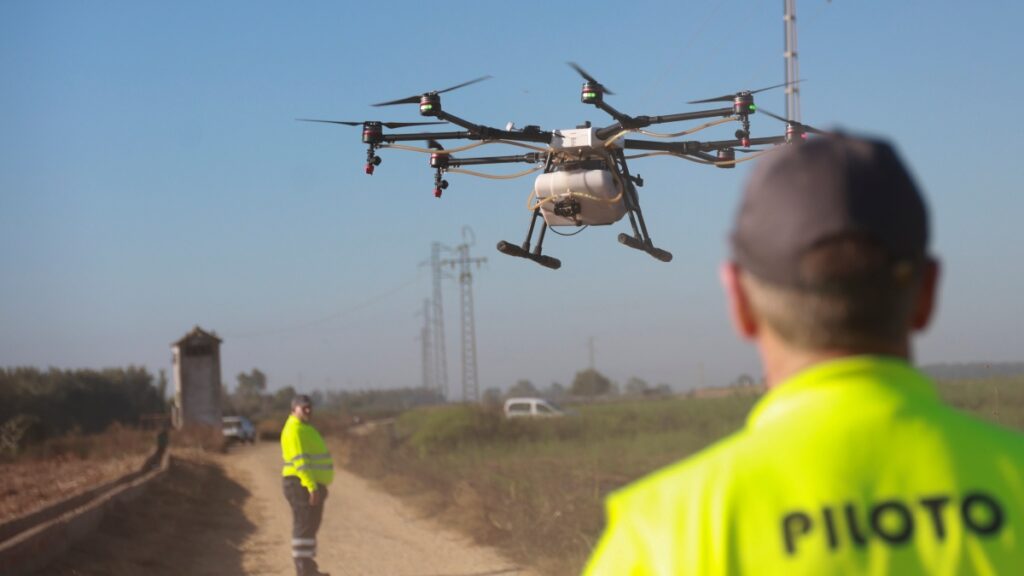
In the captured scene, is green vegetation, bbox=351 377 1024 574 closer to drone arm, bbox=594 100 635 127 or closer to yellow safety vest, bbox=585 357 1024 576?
drone arm, bbox=594 100 635 127

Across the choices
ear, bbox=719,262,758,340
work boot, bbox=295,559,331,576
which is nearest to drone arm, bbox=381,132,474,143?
work boot, bbox=295,559,331,576

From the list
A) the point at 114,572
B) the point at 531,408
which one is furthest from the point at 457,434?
the point at 114,572

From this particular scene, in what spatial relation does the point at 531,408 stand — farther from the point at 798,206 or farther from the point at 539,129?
the point at 798,206

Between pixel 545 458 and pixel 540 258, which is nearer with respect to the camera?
pixel 540 258

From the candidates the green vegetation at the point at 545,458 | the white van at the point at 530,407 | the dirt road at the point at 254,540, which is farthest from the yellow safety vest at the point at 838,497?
the white van at the point at 530,407

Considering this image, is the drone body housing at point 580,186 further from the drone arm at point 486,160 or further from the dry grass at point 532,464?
the dry grass at point 532,464

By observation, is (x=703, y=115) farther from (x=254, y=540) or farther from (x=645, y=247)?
(x=254, y=540)

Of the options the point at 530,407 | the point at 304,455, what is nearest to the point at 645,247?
Result: the point at 304,455
